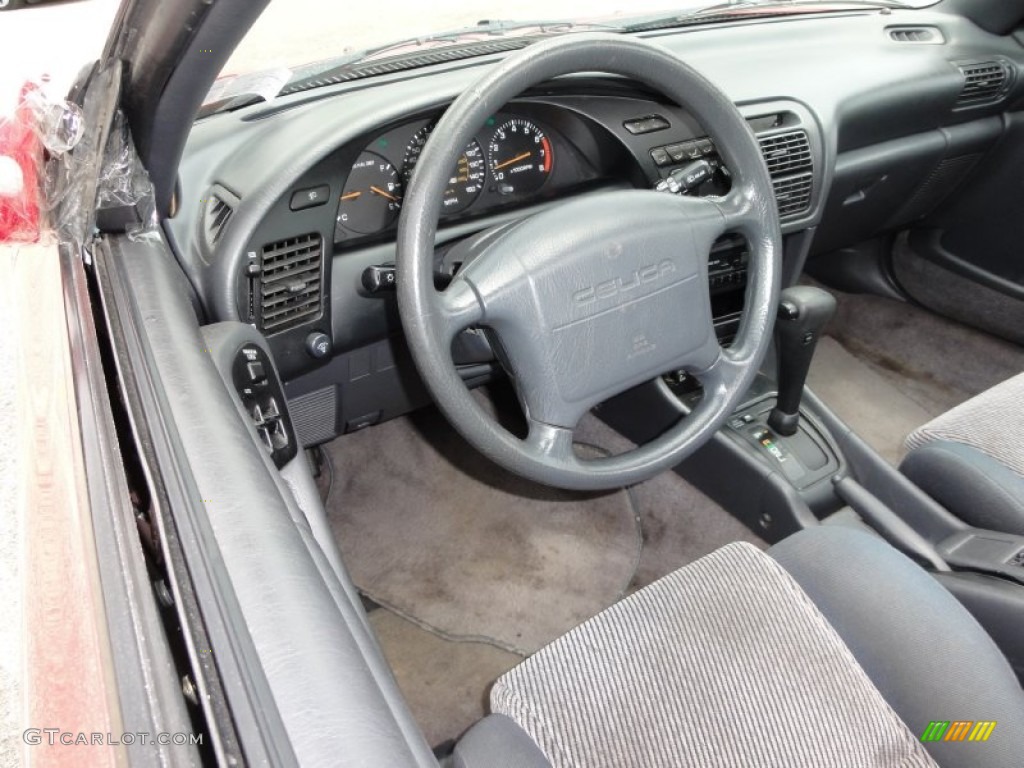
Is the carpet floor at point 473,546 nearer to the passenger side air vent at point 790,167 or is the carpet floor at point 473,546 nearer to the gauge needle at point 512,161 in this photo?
the passenger side air vent at point 790,167

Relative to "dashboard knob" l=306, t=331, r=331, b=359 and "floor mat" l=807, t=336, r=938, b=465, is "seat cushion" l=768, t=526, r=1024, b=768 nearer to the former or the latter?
"dashboard knob" l=306, t=331, r=331, b=359

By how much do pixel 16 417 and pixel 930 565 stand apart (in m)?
1.36

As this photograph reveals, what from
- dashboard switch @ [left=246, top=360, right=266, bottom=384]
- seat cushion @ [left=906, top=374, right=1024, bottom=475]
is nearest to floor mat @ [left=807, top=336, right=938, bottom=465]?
seat cushion @ [left=906, top=374, right=1024, bottom=475]

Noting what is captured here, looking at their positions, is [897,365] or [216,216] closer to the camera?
[216,216]

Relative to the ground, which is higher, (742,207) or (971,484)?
(742,207)

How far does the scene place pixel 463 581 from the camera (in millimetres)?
1891

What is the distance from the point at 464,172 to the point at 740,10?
1019 millimetres

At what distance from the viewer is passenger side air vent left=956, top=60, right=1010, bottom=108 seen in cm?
214

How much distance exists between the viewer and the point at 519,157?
153 centimetres

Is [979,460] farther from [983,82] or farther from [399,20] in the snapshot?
[399,20]

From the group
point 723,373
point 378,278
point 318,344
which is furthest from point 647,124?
point 318,344

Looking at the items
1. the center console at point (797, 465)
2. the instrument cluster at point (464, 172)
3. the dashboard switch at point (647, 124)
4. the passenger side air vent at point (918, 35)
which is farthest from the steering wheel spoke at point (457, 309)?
the passenger side air vent at point (918, 35)

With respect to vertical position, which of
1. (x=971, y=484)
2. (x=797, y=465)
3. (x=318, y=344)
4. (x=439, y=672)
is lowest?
(x=439, y=672)

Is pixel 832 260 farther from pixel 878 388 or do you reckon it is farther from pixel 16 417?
pixel 16 417
